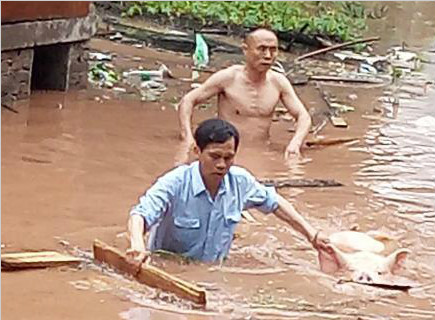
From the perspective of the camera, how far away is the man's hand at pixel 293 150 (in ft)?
27.0

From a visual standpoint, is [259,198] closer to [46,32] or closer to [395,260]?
[395,260]

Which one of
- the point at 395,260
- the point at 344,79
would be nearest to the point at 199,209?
the point at 395,260

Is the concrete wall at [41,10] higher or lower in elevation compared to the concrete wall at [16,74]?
higher

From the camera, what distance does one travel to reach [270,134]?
920 centimetres

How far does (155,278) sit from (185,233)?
610mm

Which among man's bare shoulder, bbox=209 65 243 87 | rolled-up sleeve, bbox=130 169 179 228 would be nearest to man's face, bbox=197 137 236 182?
rolled-up sleeve, bbox=130 169 179 228

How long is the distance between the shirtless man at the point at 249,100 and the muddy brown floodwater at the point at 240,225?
0.58 ft

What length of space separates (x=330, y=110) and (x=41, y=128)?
3.09 meters

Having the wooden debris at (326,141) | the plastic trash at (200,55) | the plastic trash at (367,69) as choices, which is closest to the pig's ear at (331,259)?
the wooden debris at (326,141)

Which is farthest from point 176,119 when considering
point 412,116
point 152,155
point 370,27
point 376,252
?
point 370,27

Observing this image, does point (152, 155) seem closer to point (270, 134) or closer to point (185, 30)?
point (270, 134)

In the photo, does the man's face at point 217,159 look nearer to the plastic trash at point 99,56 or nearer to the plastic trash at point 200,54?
the plastic trash at point 99,56

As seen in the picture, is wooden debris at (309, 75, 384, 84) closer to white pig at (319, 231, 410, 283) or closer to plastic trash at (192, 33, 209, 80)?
plastic trash at (192, 33, 209, 80)

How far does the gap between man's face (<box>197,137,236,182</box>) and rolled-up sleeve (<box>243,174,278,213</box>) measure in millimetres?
223
